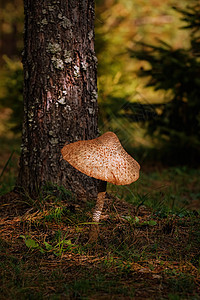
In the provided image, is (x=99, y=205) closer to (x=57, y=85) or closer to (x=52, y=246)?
(x=52, y=246)

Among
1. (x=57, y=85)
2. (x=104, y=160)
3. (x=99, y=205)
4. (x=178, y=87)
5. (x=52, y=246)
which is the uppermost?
(x=178, y=87)

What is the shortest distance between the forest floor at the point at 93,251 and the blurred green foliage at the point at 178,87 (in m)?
3.48

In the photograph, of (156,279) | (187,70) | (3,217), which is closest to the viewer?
(156,279)

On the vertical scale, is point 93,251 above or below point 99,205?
below

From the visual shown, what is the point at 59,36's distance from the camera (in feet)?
9.49

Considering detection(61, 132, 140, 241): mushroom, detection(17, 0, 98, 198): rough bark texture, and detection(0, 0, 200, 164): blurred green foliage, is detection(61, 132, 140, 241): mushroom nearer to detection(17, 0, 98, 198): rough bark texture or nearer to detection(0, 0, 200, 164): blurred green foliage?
detection(17, 0, 98, 198): rough bark texture

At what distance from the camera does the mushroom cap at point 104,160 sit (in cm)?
205

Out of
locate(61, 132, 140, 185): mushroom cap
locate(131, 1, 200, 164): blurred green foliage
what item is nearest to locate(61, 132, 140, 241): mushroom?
locate(61, 132, 140, 185): mushroom cap

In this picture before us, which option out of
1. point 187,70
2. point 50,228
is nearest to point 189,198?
point 187,70

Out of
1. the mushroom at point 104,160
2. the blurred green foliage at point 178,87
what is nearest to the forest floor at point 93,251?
the mushroom at point 104,160

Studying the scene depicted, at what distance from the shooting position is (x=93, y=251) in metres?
2.28

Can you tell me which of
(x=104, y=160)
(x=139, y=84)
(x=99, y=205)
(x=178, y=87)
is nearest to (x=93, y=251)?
(x=99, y=205)

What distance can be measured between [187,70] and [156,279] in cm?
510

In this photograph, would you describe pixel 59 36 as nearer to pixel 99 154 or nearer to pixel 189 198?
pixel 99 154
